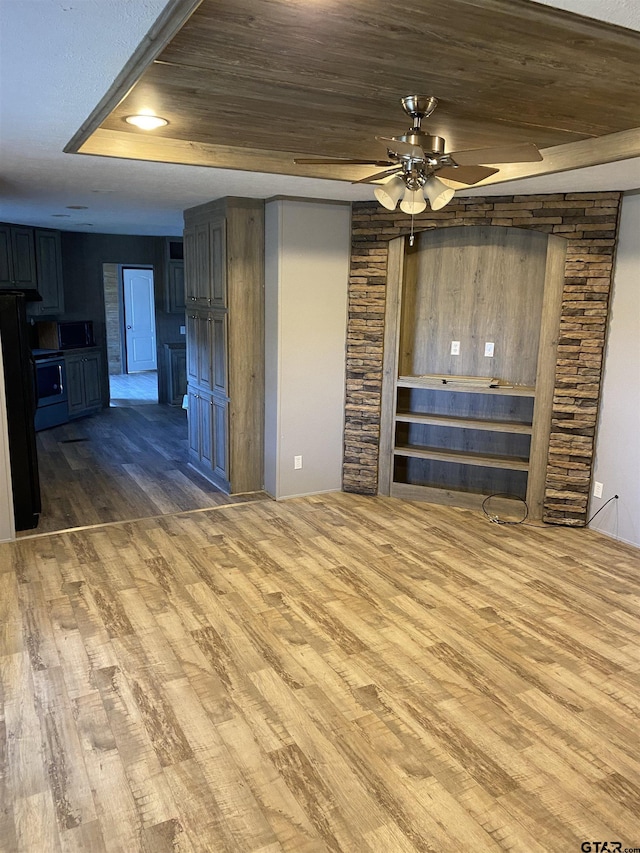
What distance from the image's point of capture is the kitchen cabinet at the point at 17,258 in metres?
7.12

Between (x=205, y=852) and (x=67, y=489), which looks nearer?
(x=205, y=852)

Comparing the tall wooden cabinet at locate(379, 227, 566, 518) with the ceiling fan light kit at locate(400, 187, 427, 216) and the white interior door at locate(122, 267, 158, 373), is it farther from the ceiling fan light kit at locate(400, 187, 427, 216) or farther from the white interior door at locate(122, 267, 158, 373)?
the white interior door at locate(122, 267, 158, 373)

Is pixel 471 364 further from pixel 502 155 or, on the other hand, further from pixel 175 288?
pixel 175 288

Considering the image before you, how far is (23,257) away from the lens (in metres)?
7.37

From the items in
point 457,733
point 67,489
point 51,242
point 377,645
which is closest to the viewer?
point 457,733

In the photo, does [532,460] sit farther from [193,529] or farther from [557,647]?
[193,529]

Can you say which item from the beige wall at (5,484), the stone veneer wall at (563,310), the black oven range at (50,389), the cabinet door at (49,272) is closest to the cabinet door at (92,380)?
the black oven range at (50,389)

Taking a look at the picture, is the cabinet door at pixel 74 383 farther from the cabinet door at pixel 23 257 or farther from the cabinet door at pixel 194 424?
the cabinet door at pixel 194 424

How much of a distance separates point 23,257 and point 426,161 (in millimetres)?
6372

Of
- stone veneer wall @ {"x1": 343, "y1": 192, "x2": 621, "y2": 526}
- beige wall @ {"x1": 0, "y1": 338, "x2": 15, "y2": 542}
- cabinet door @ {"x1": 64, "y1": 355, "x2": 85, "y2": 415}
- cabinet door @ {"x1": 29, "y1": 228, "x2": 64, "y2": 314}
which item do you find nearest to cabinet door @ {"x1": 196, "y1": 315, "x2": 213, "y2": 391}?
stone veneer wall @ {"x1": 343, "y1": 192, "x2": 621, "y2": 526}

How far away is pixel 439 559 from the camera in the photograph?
419 centimetres

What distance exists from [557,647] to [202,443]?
12.1 ft

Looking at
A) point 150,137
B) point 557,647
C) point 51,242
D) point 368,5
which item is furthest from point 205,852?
point 51,242

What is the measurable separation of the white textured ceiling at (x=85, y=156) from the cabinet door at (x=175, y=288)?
1.87 meters
